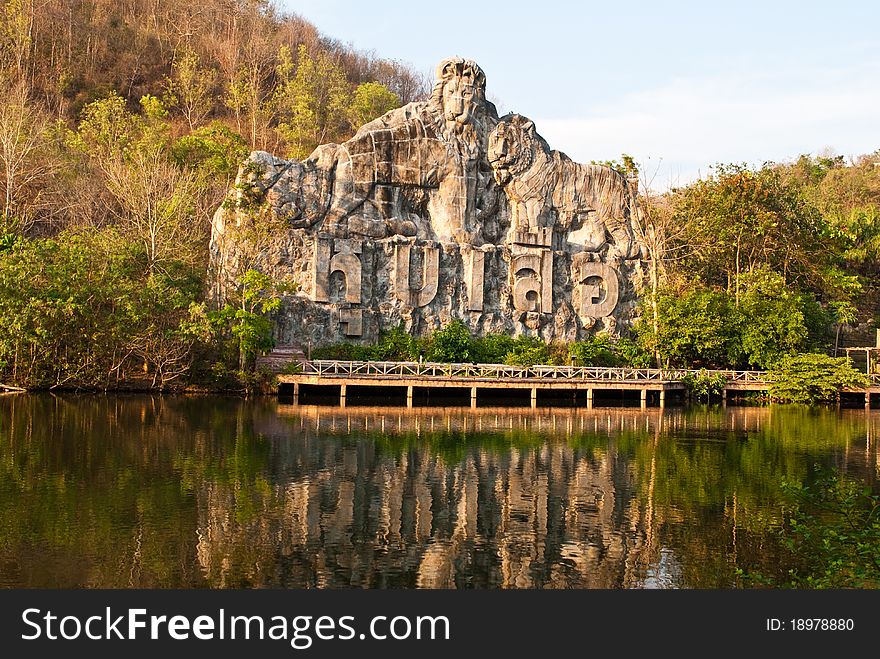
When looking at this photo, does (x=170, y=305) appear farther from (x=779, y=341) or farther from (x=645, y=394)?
(x=779, y=341)

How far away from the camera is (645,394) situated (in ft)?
120

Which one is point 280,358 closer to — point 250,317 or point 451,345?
point 250,317

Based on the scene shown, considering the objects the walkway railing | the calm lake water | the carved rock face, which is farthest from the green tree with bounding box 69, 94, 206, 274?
the carved rock face

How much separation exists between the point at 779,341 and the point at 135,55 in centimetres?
4760

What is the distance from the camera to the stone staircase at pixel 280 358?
35500 mm

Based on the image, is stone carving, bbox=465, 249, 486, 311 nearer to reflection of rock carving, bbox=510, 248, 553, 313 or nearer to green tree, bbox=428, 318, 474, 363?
green tree, bbox=428, 318, 474, 363

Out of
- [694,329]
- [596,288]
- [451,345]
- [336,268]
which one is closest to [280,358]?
[336,268]

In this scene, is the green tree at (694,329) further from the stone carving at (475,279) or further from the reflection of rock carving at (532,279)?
the stone carving at (475,279)

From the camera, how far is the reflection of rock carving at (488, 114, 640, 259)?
4053 cm

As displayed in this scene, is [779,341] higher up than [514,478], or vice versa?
[779,341]

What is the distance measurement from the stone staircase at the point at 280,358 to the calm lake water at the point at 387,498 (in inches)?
281

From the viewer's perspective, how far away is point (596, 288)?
41.4 meters

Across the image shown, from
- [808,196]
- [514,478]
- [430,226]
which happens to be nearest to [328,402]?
[430,226]

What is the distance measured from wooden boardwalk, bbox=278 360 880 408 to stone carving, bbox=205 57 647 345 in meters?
2.79
